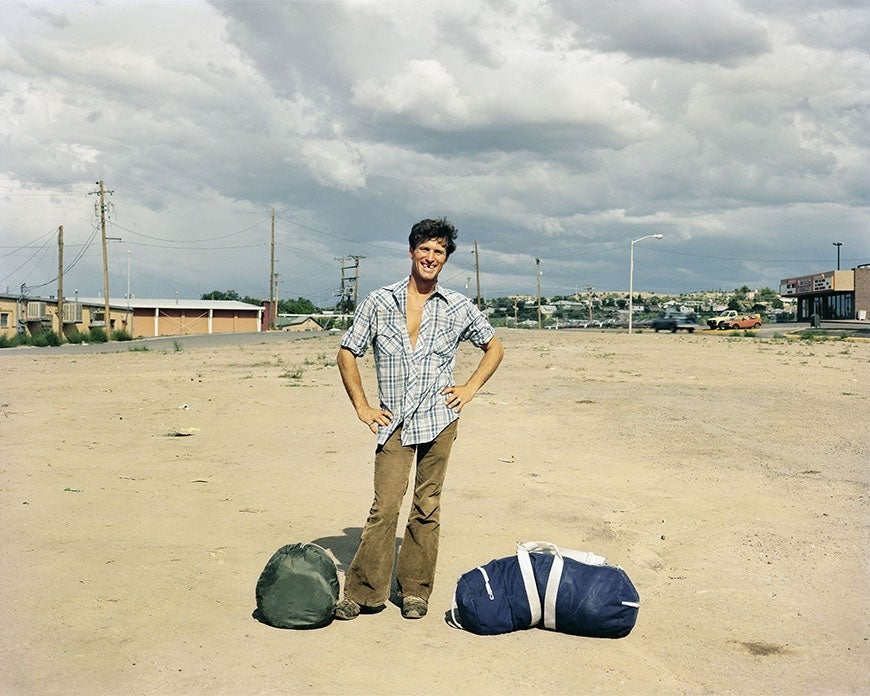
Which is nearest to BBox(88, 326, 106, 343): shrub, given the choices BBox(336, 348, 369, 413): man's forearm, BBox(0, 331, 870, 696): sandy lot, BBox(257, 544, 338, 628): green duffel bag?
BBox(0, 331, 870, 696): sandy lot

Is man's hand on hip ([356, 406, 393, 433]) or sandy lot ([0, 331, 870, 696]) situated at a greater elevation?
man's hand on hip ([356, 406, 393, 433])

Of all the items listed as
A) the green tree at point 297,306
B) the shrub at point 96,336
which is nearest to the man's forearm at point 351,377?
the shrub at point 96,336

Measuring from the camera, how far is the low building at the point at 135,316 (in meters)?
64.6

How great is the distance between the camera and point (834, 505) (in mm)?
7461

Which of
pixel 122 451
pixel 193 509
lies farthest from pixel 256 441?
pixel 193 509

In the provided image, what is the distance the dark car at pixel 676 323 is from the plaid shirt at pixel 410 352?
5465 centimetres

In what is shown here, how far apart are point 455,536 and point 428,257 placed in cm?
247

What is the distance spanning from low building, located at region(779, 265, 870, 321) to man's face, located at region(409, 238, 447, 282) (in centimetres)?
7715

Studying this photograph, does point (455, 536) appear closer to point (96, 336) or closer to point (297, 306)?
point (96, 336)

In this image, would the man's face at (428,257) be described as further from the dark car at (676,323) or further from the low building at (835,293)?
the low building at (835,293)

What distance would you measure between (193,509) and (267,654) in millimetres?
3140

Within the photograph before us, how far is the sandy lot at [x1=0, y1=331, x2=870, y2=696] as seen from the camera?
408 centimetres

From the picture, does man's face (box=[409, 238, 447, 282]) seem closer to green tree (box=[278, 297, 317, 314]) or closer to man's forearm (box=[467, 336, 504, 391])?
man's forearm (box=[467, 336, 504, 391])

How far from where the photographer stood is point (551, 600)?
4473 mm
